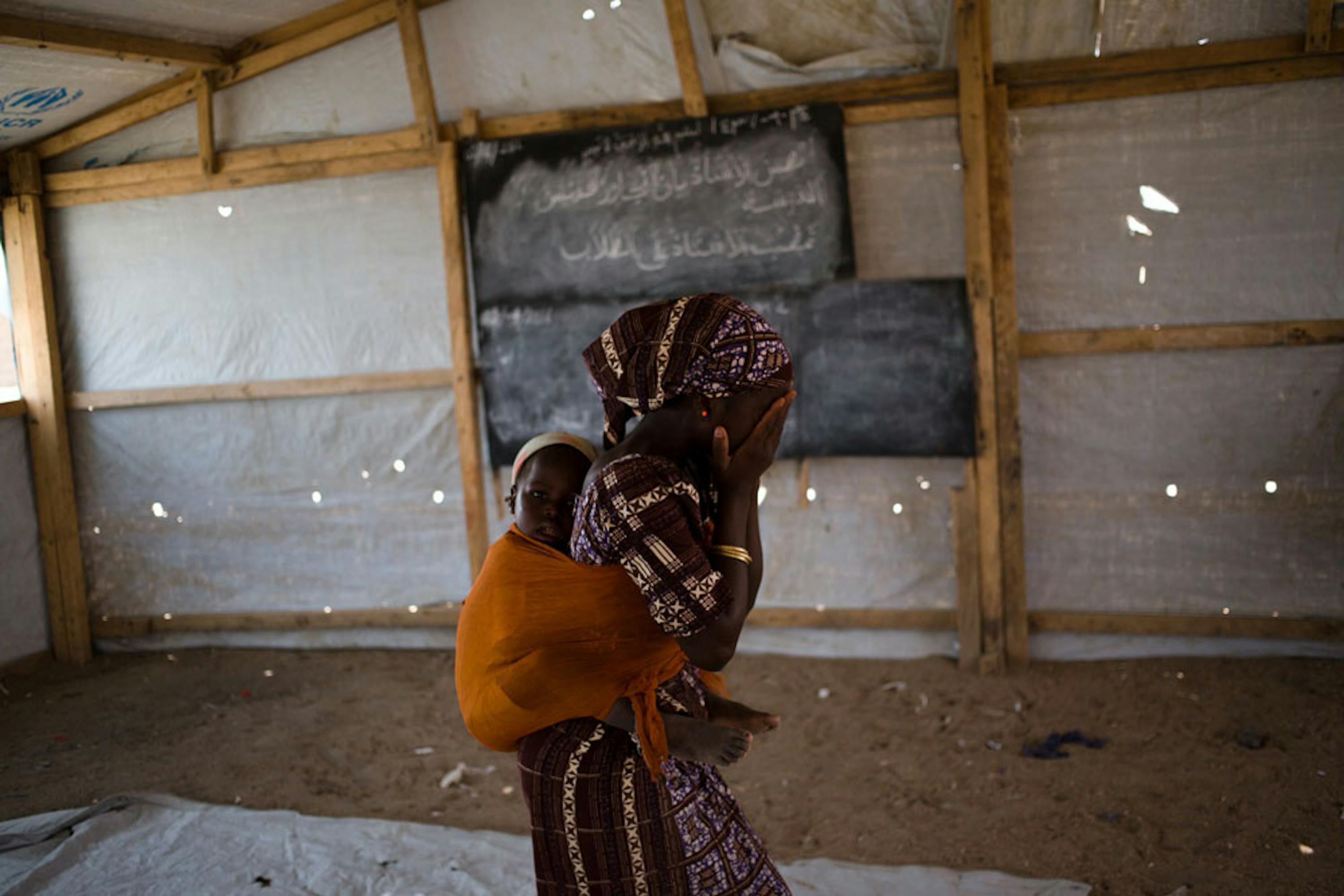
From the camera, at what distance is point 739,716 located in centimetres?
200

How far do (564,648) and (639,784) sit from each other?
28 centimetres

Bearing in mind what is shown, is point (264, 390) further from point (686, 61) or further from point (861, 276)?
point (861, 276)

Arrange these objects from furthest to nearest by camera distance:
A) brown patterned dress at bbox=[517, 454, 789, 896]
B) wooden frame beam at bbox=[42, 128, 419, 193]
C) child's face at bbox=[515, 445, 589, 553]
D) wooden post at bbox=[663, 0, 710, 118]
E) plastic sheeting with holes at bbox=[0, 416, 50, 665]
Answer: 1. plastic sheeting with holes at bbox=[0, 416, 50, 665]
2. wooden frame beam at bbox=[42, 128, 419, 193]
3. wooden post at bbox=[663, 0, 710, 118]
4. child's face at bbox=[515, 445, 589, 553]
5. brown patterned dress at bbox=[517, 454, 789, 896]

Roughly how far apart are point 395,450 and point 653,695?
13.7ft

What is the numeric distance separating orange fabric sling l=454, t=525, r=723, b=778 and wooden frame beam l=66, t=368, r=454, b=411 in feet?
12.5

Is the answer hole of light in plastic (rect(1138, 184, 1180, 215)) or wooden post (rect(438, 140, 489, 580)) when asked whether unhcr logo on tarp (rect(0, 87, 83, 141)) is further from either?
hole of light in plastic (rect(1138, 184, 1180, 215))

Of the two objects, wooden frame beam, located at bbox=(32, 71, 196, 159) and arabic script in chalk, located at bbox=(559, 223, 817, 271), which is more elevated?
wooden frame beam, located at bbox=(32, 71, 196, 159)

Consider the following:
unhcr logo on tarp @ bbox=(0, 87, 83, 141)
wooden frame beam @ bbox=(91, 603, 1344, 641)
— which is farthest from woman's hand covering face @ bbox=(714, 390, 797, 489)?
unhcr logo on tarp @ bbox=(0, 87, 83, 141)

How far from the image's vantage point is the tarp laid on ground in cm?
332

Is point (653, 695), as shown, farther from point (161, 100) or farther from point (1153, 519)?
point (161, 100)

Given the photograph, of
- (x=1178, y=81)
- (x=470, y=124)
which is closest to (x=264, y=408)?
(x=470, y=124)

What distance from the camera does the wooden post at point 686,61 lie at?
4781mm

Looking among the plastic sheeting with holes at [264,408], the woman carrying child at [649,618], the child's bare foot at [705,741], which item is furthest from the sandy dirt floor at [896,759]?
the child's bare foot at [705,741]

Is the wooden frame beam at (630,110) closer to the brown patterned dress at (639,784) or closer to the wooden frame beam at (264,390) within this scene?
the wooden frame beam at (264,390)
